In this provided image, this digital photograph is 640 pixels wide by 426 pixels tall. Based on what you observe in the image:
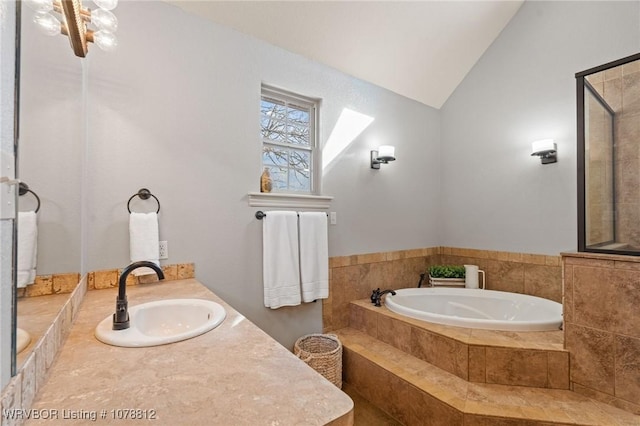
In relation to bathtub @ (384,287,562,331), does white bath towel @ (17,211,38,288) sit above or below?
above

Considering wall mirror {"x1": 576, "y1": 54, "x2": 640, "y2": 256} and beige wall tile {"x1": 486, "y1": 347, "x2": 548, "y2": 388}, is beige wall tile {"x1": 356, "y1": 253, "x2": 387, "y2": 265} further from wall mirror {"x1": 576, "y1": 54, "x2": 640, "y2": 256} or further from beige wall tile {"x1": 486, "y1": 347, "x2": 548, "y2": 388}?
wall mirror {"x1": 576, "y1": 54, "x2": 640, "y2": 256}

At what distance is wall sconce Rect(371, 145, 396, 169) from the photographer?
9.34ft

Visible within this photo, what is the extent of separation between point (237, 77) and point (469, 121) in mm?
2594

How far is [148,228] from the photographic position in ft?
5.51

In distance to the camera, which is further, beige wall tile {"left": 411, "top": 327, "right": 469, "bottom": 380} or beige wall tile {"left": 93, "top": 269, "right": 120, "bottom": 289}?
beige wall tile {"left": 411, "top": 327, "right": 469, "bottom": 380}

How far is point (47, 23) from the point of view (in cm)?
85

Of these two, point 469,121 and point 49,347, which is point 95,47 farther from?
point 469,121

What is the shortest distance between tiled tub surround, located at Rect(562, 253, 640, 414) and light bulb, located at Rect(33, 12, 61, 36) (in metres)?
2.53

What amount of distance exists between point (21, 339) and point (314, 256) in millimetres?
1889

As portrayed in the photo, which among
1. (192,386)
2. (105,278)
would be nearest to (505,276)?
(192,386)

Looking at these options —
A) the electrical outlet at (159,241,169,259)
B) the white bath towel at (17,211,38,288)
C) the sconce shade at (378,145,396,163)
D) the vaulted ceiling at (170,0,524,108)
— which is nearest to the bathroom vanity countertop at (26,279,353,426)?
the white bath towel at (17,211,38,288)

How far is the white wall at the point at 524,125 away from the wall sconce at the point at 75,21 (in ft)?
10.9

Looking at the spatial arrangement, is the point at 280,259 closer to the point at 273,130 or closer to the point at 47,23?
the point at 273,130

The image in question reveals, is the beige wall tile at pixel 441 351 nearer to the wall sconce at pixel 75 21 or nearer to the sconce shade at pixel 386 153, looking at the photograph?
the sconce shade at pixel 386 153
